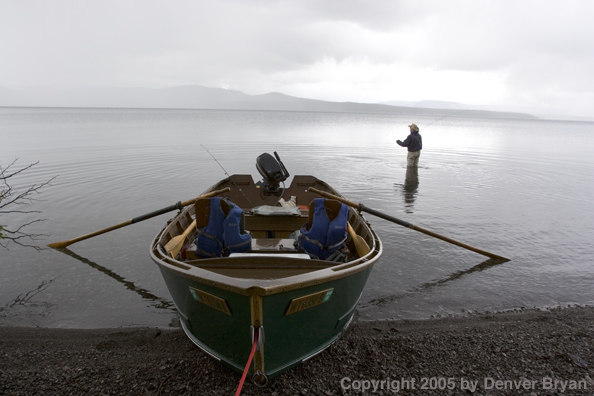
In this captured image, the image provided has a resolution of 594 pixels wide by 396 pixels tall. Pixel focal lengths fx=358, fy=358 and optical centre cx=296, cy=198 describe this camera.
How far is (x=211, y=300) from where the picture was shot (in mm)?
4109

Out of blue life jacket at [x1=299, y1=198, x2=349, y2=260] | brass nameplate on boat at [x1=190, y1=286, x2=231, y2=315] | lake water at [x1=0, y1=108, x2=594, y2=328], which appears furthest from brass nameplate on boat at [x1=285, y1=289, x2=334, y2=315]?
lake water at [x1=0, y1=108, x2=594, y2=328]

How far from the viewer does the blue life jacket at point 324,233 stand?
5.64 m

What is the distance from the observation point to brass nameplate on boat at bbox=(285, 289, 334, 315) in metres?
3.95

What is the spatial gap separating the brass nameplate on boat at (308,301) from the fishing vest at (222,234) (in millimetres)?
1705

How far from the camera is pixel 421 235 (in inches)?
400

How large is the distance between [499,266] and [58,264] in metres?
10.2

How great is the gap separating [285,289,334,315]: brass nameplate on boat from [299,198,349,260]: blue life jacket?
4.59 feet

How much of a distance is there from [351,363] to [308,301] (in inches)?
53.5

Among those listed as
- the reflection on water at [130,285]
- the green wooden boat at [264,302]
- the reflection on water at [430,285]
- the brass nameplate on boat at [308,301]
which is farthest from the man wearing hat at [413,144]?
the brass nameplate on boat at [308,301]

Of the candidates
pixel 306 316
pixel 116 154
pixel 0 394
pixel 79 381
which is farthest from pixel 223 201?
pixel 116 154

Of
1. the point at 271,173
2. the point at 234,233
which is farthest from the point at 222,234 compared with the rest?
the point at 271,173

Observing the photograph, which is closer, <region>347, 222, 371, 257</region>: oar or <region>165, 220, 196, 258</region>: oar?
<region>165, 220, 196, 258</region>: oar

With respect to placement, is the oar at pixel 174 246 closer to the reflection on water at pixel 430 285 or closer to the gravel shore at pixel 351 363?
the gravel shore at pixel 351 363

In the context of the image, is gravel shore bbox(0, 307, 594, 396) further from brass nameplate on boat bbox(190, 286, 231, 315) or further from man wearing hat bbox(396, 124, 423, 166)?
man wearing hat bbox(396, 124, 423, 166)
